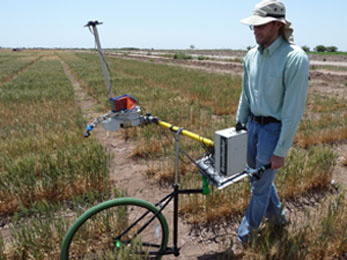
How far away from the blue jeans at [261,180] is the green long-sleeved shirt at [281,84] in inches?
5.5


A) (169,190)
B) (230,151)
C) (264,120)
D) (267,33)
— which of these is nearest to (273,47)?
(267,33)

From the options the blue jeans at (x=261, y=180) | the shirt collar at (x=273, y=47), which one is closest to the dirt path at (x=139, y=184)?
the blue jeans at (x=261, y=180)

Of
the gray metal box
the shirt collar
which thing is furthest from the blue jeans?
the shirt collar

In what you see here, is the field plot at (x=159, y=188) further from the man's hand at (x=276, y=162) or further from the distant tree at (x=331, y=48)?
the distant tree at (x=331, y=48)

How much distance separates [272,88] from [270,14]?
1.76 ft

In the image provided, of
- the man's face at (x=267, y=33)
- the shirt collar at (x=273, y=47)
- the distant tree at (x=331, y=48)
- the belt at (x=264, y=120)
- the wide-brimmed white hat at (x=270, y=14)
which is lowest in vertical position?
the belt at (x=264, y=120)

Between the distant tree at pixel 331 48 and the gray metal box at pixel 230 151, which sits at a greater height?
the distant tree at pixel 331 48

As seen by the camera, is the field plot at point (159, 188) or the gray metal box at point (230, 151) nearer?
the gray metal box at point (230, 151)

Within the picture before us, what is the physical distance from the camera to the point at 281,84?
5.73 ft

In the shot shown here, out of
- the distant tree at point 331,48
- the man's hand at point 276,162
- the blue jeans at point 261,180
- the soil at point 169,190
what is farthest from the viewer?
the distant tree at point 331,48

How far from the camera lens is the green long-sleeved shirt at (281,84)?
1.62m

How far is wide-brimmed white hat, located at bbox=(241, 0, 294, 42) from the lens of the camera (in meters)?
1.64

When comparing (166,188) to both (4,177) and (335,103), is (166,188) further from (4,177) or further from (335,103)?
(335,103)

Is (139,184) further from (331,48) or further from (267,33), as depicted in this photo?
(331,48)
